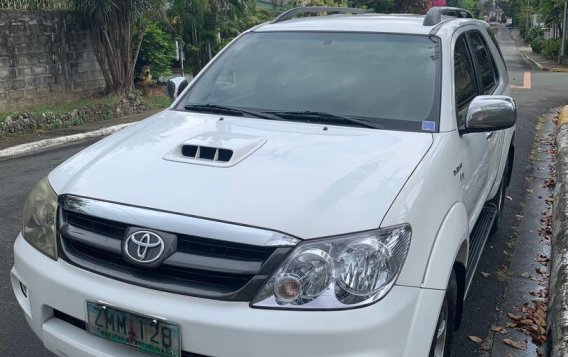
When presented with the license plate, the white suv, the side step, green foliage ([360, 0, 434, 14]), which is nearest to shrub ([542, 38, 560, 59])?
green foliage ([360, 0, 434, 14])

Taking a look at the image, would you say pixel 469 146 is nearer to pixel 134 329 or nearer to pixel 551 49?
pixel 134 329

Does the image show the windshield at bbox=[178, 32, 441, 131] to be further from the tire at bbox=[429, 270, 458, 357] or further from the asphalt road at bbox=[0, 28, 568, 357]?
the asphalt road at bbox=[0, 28, 568, 357]

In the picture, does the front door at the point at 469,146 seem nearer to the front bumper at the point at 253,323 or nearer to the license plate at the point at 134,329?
the front bumper at the point at 253,323

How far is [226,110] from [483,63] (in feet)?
7.27

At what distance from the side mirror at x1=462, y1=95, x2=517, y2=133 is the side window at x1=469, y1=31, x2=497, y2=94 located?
115 cm

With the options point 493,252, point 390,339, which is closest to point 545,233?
point 493,252

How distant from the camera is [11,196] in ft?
21.2

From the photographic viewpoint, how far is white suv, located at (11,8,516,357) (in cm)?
227

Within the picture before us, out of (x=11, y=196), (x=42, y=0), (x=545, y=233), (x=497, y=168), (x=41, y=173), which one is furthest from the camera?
(x=42, y=0)

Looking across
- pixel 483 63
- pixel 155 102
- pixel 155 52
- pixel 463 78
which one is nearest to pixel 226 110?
pixel 463 78

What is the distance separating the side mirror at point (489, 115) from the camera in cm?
328

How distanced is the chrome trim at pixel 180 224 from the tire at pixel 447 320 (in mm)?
959

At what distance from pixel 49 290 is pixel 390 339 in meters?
1.43

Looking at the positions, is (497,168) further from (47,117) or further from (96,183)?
(47,117)
